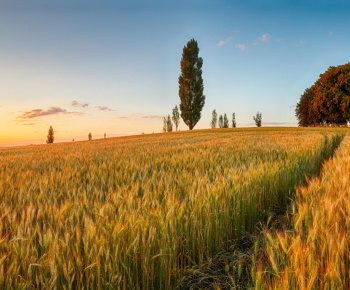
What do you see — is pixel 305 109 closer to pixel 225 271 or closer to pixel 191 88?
pixel 191 88

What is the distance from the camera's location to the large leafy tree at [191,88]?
153ft

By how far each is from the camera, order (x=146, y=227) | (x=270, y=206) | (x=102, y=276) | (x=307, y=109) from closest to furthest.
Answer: (x=102, y=276) < (x=146, y=227) < (x=270, y=206) < (x=307, y=109)

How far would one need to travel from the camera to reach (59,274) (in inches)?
42.4

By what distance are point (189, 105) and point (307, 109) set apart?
3256cm

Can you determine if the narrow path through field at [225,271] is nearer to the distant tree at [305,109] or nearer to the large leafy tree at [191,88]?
the large leafy tree at [191,88]

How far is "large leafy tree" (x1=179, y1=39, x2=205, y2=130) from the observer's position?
1834 inches

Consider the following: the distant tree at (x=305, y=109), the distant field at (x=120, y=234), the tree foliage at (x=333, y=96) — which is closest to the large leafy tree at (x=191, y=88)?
the tree foliage at (x=333, y=96)

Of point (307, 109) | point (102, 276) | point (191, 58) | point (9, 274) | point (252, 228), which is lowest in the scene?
point (252, 228)

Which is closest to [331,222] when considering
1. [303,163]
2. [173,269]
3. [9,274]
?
[173,269]

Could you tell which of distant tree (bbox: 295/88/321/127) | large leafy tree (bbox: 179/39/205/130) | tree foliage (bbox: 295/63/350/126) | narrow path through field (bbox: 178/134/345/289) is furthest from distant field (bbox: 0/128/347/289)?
distant tree (bbox: 295/88/321/127)

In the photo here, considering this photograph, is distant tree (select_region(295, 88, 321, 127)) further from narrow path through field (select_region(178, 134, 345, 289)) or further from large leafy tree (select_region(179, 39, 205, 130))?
narrow path through field (select_region(178, 134, 345, 289))

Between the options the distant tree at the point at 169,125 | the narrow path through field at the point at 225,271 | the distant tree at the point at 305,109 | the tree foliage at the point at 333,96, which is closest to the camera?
the narrow path through field at the point at 225,271

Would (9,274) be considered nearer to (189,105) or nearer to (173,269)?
(173,269)

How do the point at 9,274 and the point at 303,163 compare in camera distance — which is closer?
the point at 9,274
